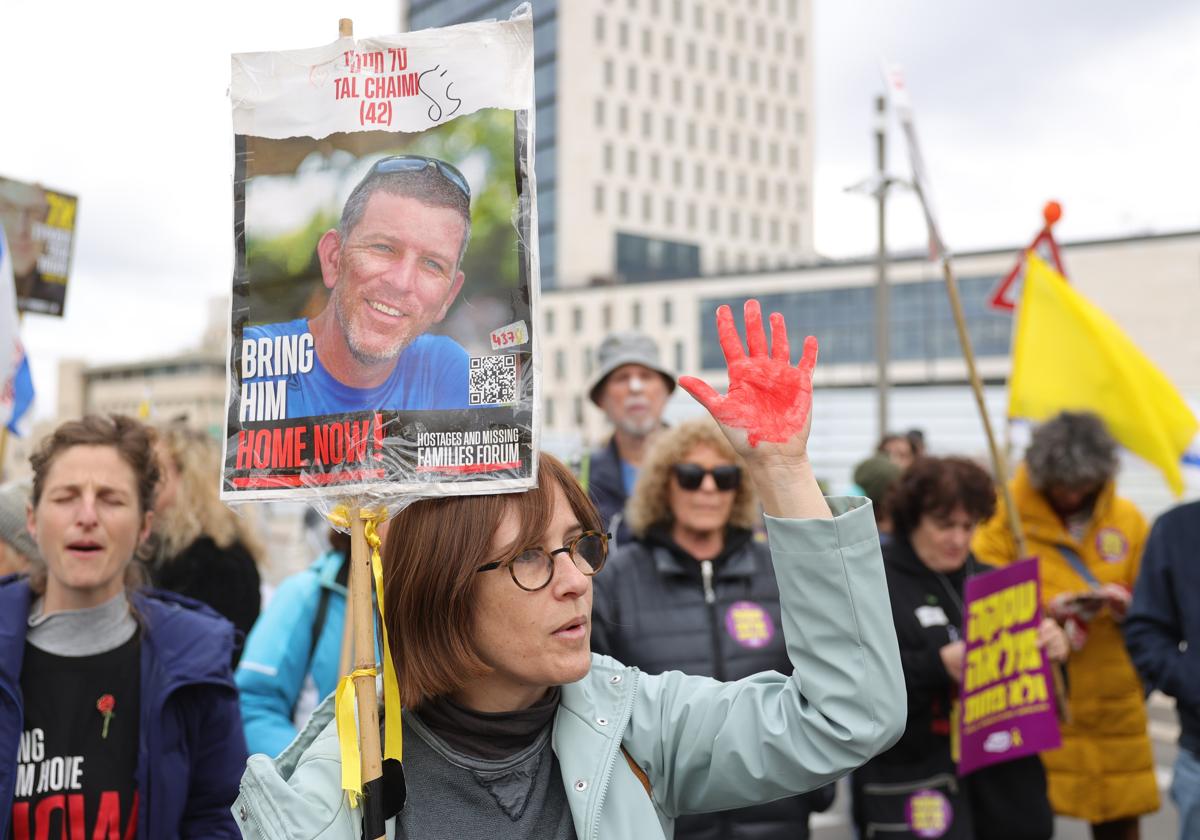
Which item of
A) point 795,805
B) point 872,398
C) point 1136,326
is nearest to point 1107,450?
point 795,805

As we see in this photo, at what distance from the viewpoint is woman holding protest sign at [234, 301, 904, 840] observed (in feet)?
5.93

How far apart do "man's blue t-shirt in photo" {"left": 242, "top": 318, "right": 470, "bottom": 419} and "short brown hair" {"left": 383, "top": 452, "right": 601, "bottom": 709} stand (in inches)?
7.1

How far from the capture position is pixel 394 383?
76.3 inches

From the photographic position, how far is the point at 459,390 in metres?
1.91

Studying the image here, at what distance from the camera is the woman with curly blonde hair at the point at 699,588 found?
3609mm

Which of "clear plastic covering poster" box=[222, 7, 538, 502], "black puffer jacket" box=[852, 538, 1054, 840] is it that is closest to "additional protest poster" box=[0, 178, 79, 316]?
"clear plastic covering poster" box=[222, 7, 538, 502]

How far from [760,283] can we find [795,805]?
63.6 meters

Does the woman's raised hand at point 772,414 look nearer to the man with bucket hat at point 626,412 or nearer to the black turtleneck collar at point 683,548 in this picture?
the black turtleneck collar at point 683,548

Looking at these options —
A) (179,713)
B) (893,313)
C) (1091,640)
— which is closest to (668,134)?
(893,313)

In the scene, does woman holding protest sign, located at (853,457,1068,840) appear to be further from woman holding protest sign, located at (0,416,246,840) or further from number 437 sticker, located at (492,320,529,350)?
number 437 sticker, located at (492,320,529,350)

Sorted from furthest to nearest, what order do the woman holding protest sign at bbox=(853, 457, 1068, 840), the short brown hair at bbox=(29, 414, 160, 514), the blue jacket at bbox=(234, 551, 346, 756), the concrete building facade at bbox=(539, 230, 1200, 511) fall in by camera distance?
the concrete building facade at bbox=(539, 230, 1200, 511)
the woman holding protest sign at bbox=(853, 457, 1068, 840)
the blue jacket at bbox=(234, 551, 346, 756)
the short brown hair at bbox=(29, 414, 160, 514)

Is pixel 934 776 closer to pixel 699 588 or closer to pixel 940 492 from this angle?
pixel 940 492

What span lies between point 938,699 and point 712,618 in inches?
41.6

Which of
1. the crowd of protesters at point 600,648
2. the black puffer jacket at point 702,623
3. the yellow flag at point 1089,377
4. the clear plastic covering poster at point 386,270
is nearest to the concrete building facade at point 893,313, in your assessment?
the yellow flag at point 1089,377
